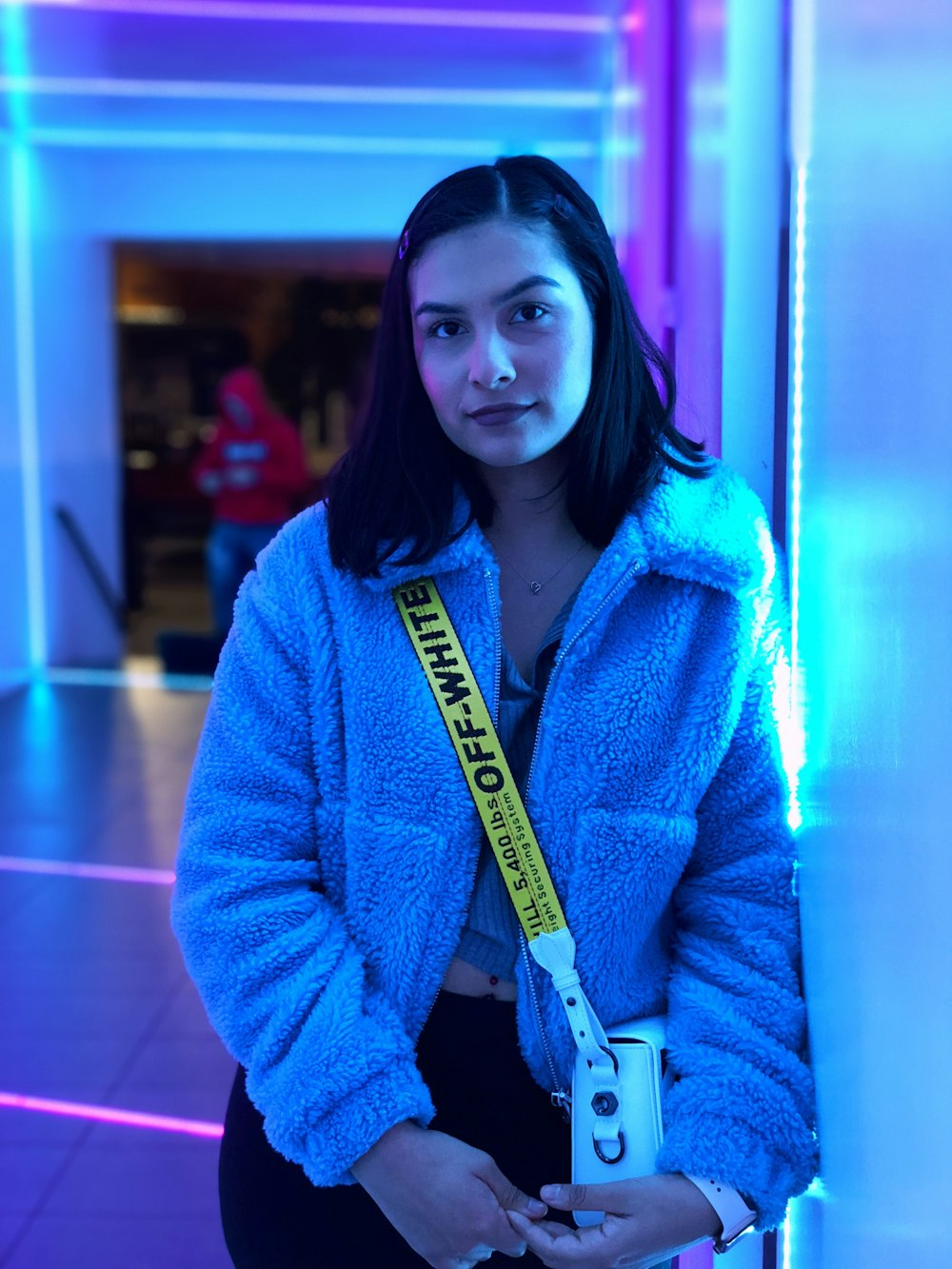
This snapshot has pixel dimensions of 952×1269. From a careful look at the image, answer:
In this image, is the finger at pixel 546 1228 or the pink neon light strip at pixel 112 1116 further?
the pink neon light strip at pixel 112 1116

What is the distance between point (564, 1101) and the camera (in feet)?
3.76

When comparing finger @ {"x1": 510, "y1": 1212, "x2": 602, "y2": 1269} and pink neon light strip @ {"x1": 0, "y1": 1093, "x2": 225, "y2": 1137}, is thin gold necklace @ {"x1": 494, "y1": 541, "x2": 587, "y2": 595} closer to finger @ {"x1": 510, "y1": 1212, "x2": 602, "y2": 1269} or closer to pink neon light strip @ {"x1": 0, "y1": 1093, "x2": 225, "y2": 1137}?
finger @ {"x1": 510, "y1": 1212, "x2": 602, "y2": 1269}

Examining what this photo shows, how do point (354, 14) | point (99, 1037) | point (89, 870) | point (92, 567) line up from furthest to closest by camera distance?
point (92, 567) → point (354, 14) → point (89, 870) → point (99, 1037)

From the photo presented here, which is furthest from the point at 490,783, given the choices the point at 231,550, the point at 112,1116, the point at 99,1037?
the point at 231,550

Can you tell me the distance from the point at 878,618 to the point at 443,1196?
584 mm

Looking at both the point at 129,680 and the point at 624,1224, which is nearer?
the point at 624,1224

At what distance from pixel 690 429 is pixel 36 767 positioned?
4.86m

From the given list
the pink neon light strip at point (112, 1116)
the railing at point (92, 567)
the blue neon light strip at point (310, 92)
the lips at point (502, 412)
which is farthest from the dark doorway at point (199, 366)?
the lips at point (502, 412)

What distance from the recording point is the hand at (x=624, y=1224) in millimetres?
1021

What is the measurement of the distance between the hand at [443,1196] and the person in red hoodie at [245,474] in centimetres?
648

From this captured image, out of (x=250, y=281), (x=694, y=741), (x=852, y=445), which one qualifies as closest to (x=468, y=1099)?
(x=694, y=741)

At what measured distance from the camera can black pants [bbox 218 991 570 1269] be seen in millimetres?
1153

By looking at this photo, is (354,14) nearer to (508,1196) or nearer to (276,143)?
(276,143)

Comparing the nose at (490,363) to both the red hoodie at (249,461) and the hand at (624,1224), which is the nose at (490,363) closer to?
the hand at (624,1224)
